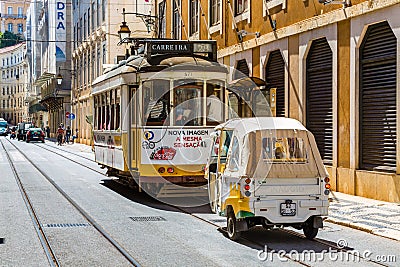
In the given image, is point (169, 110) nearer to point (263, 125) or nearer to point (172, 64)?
point (172, 64)

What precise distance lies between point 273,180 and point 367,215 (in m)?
3.68

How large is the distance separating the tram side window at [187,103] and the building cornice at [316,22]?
4107mm

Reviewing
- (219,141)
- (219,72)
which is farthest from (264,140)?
(219,72)

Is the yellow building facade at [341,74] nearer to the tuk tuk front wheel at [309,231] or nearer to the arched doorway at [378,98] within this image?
the arched doorway at [378,98]

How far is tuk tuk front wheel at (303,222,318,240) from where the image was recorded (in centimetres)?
1129

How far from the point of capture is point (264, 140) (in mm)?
11164

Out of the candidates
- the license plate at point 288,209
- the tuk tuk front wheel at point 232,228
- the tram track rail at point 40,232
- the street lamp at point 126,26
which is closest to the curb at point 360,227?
the license plate at point 288,209

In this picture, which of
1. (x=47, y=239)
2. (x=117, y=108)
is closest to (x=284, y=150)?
(x=47, y=239)

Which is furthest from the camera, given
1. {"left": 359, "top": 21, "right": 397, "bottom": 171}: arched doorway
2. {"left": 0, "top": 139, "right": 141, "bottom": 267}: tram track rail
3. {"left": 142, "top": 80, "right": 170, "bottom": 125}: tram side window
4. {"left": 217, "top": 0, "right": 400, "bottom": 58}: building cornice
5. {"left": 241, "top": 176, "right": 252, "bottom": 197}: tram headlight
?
{"left": 142, "top": 80, "right": 170, "bottom": 125}: tram side window

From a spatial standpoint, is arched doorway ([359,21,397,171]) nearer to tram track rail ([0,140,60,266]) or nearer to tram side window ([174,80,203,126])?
tram side window ([174,80,203,126])

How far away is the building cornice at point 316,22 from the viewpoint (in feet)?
52.6

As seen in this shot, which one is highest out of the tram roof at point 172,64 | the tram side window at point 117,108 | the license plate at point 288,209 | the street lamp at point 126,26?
the street lamp at point 126,26

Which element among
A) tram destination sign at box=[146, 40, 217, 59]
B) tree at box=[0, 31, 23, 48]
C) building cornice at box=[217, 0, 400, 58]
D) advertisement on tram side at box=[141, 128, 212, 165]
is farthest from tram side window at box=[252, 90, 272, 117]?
tree at box=[0, 31, 23, 48]

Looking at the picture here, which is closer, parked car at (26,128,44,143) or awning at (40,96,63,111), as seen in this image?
parked car at (26,128,44,143)
